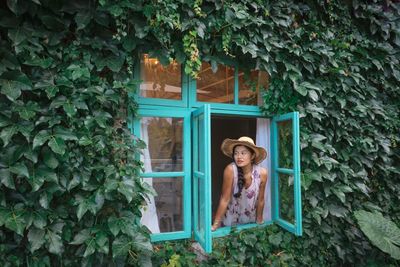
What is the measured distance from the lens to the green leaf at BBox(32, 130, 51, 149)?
6.48 feet

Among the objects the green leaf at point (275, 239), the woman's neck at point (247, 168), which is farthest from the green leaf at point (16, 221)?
the green leaf at point (275, 239)

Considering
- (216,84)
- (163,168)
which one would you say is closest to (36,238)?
(163,168)

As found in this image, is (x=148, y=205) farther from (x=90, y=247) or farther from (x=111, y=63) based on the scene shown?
(x=111, y=63)

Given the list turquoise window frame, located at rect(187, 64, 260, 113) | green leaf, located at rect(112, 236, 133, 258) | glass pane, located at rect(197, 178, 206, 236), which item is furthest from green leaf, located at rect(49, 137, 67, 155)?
turquoise window frame, located at rect(187, 64, 260, 113)

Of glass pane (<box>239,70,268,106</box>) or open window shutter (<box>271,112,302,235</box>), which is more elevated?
glass pane (<box>239,70,268,106</box>)

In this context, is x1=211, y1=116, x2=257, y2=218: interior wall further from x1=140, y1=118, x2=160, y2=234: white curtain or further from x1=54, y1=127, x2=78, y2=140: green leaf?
x1=54, y1=127, x2=78, y2=140: green leaf

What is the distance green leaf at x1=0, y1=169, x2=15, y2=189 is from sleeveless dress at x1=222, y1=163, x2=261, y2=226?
6.28 ft

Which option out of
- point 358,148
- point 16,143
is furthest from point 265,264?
point 16,143

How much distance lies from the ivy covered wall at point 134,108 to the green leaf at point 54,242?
1cm

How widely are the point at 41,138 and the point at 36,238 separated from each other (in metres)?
0.66

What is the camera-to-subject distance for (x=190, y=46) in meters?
2.53

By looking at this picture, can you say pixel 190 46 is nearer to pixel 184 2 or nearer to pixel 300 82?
pixel 184 2

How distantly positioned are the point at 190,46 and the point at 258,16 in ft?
2.72

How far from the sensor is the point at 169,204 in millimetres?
2789
